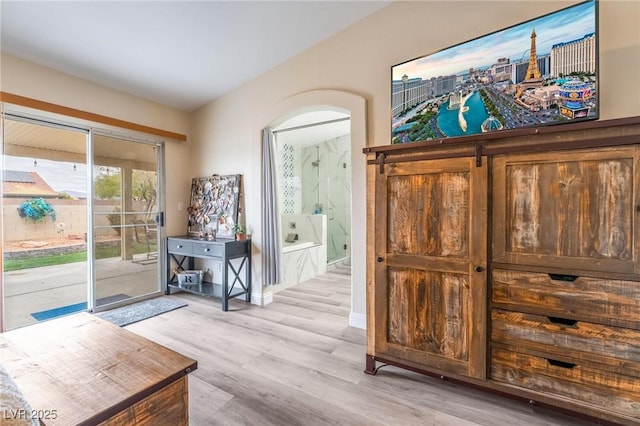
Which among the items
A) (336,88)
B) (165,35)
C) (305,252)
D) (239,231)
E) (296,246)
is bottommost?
(305,252)

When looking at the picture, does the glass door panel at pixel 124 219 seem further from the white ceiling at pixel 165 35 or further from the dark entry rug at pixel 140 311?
the white ceiling at pixel 165 35

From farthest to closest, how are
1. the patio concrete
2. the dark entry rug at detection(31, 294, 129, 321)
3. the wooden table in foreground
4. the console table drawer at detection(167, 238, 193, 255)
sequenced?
the console table drawer at detection(167, 238, 193, 255) → the dark entry rug at detection(31, 294, 129, 321) → the patio concrete → the wooden table in foreground

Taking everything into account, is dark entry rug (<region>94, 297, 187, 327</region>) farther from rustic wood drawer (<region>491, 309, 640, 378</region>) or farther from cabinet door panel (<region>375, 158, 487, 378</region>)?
rustic wood drawer (<region>491, 309, 640, 378</region>)

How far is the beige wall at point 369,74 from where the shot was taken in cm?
180

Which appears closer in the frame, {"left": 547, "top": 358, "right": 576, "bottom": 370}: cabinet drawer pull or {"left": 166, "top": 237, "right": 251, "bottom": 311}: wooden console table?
{"left": 547, "top": 358, "right": 576, "bottom": 370}: cabinet drawer pull

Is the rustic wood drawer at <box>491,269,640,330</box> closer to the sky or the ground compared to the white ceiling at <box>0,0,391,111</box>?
closer to the ground

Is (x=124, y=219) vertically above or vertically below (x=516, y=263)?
above

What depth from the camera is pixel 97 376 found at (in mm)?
1086

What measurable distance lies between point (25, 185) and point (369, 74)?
11.9 ft

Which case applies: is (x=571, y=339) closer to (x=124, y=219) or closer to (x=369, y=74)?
(x=369, y=74)

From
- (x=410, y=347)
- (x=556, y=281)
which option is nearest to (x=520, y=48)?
(x=556, y=281)

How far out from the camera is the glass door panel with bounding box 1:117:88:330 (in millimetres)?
2748

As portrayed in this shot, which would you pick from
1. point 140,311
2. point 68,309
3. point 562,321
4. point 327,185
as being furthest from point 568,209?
point 327,185

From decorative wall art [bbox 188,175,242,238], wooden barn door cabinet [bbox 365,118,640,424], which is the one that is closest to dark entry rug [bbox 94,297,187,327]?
decorative wall art [bbox 188,175,242,238]
